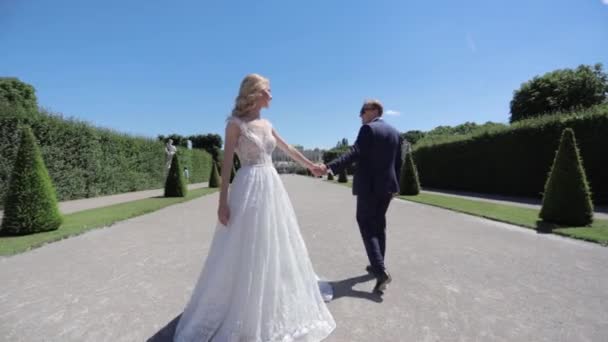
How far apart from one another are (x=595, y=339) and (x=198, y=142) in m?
56.5

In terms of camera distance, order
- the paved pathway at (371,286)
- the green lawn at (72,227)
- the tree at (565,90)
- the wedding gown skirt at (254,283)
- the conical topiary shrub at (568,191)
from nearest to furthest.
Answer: the wedding gown skirt at (254,283) < the paved pathway at (371,286) < the green lawn at (72,227) < the conical topiary shrub at (568,191) < the tree at (565,90)

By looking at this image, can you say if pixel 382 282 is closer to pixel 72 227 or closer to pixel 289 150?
pixel 289 150

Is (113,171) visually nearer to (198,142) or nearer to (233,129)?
(233,129)

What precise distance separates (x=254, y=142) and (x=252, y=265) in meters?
0.96

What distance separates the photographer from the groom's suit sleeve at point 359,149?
318 cm

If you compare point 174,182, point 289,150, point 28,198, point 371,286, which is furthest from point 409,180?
point 28,198

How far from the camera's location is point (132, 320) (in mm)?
2703


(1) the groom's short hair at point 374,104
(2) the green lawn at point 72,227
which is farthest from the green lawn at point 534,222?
(2) the green lawn at point 72,227

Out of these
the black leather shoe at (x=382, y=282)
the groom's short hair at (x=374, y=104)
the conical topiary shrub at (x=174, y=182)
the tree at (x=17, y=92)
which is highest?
the tree at (x=17, y=92)

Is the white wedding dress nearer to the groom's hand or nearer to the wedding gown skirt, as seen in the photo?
the wedding gown skirt

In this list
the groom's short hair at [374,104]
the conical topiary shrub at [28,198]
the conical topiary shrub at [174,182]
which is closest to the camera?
the groom's short hair at [374,104]

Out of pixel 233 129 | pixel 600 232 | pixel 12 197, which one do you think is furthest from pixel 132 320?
pixel 600 232

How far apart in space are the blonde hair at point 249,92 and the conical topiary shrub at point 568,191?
23.9 ft

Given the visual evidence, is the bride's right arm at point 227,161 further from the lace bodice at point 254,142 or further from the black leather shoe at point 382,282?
the black leather shoe at point 382,282
